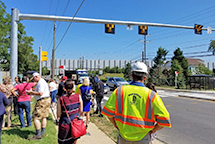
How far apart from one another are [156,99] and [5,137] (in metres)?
4.45

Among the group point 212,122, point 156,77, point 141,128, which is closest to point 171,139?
point 212,122

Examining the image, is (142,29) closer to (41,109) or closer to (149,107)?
(41,109)

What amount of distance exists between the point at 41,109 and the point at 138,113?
11.5 feet

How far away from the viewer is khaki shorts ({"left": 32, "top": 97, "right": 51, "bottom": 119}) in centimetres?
475

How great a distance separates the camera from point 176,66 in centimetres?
3441

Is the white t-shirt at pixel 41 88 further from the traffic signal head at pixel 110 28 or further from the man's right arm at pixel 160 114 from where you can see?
the traffic signal head at pixel 110 28

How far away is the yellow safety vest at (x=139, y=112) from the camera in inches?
84.4

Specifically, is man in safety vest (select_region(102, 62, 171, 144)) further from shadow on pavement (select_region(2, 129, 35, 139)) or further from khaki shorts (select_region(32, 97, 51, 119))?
shadow on pavement (select_region(2, 129, 35, 139))

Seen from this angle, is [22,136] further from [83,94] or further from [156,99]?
[156,99]

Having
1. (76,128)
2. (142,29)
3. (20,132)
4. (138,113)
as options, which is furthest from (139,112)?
(142,29)

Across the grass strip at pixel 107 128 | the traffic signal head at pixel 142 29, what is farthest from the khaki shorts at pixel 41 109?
the traffic signal head at pixel 142 29

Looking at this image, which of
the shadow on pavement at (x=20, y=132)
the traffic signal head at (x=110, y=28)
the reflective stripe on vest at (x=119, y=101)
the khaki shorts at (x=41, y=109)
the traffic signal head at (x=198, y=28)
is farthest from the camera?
the traffic signal head at (x=198, y=28)

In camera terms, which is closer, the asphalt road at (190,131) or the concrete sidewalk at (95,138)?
the concrete sidewalk at (95,138)

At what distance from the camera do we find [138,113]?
219cm
